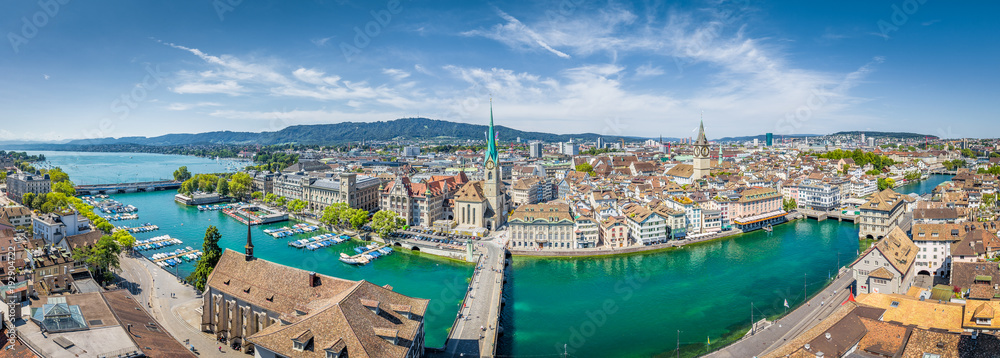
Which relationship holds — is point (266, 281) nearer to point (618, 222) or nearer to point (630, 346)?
point (630, 346)

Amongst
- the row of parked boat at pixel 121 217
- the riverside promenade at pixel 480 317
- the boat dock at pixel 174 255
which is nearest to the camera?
the riverside promenade at pixel 480 317

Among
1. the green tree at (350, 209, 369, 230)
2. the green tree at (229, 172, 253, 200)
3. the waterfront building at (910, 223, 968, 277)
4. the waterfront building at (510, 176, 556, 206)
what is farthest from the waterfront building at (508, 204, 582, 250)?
the green tree at (229, 172, 253, 200)

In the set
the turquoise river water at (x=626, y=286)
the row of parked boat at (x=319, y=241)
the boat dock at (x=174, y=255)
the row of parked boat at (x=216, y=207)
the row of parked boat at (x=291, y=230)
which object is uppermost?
the row of parked boat at (x=216, y=207)

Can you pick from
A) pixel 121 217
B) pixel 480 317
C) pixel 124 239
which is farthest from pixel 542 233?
pixel 121 217

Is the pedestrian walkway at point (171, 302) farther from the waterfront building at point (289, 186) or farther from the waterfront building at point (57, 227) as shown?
the waterfront building at point (289, 186)

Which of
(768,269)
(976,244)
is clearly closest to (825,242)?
(768,269)

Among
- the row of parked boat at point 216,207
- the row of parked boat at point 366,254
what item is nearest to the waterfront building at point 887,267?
the row of parked boat at point 366,254

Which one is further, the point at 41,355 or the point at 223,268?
the point at 223,268
